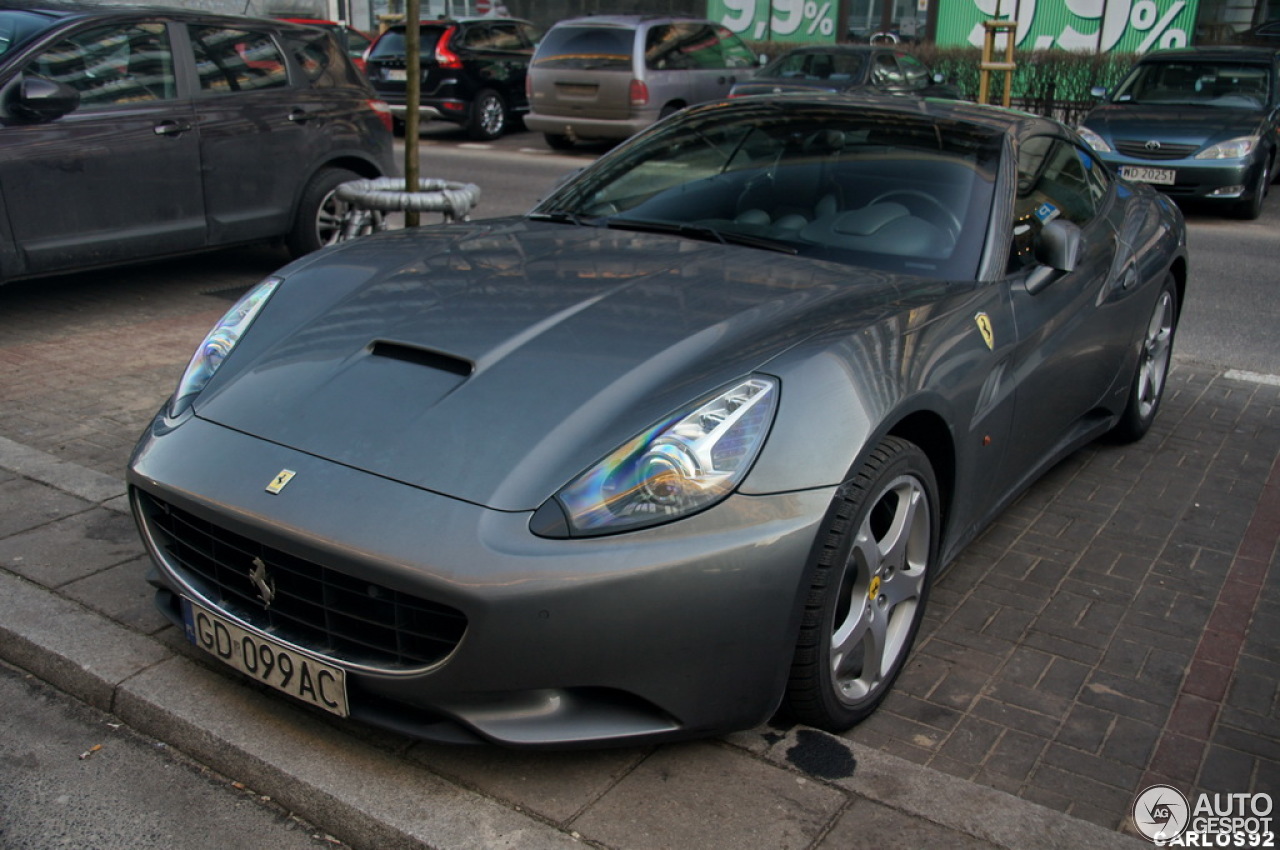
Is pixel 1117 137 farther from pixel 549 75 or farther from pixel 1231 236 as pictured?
pixel 549 75

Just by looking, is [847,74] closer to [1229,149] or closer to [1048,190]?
[1229,149]

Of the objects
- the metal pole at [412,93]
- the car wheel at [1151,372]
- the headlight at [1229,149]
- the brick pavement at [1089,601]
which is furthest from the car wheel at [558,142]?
the car wheel at [1151,372]

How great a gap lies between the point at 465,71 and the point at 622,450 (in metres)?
16.3

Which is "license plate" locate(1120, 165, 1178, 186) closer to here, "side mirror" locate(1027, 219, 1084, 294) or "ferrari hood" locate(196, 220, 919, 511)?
"side mirror" locate(1027, 219, 1084, 294)

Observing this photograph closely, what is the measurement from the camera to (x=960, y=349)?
10.9 ft

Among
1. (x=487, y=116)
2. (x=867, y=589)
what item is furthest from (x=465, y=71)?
(x=867, y=589)

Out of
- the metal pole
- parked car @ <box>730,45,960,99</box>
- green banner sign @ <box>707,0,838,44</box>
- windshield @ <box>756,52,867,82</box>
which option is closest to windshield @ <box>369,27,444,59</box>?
parked car @ <box>730,45,960,99</box>

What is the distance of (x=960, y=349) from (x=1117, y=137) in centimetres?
959

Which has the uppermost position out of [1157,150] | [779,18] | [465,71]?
[779,18]

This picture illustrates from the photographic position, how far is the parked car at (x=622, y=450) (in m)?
2.50

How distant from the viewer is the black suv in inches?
702

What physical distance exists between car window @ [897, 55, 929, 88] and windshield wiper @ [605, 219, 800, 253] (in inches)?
519

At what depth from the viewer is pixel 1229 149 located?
11.3 m

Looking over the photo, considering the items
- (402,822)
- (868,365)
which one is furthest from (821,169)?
(402,822)
